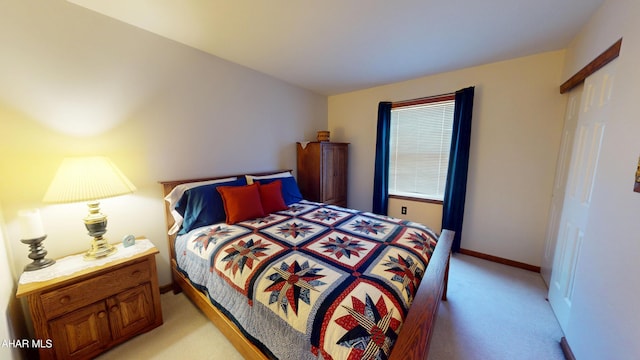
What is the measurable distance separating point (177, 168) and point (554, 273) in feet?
12.0

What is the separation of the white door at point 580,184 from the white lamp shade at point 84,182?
3.24 metres

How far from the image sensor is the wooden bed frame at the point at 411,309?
0.90 metres

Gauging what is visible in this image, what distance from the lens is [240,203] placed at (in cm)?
216

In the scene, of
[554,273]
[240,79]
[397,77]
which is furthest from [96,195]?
[554,273]

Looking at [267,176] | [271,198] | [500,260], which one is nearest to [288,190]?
[267,176]

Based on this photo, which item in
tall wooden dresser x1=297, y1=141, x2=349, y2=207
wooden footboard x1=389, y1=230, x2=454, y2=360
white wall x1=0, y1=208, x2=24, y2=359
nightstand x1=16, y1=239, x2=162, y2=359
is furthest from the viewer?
tall wooden dresser x1=297, y1=141, x2=349, y2=207

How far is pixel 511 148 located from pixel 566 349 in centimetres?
195

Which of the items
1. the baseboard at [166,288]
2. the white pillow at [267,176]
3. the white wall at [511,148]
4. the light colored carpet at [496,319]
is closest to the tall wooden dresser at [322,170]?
the white pillow at [267,176]

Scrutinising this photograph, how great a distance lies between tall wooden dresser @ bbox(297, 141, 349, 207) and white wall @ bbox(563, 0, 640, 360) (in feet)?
8.58

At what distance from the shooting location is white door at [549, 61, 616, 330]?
58.1 inches

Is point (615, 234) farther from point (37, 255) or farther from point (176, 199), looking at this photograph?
point (37, 255)

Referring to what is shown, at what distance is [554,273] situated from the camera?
1.95 m

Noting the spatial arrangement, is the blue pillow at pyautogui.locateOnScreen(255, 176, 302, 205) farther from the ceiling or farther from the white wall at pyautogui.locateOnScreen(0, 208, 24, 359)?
the white wall at pyautogui.locateOnScreen(0, 208, 24, 359)

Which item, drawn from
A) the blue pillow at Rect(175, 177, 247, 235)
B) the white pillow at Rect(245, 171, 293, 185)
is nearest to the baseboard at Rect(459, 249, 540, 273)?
the white pillow at Rect(245, 171, 293, 185)
